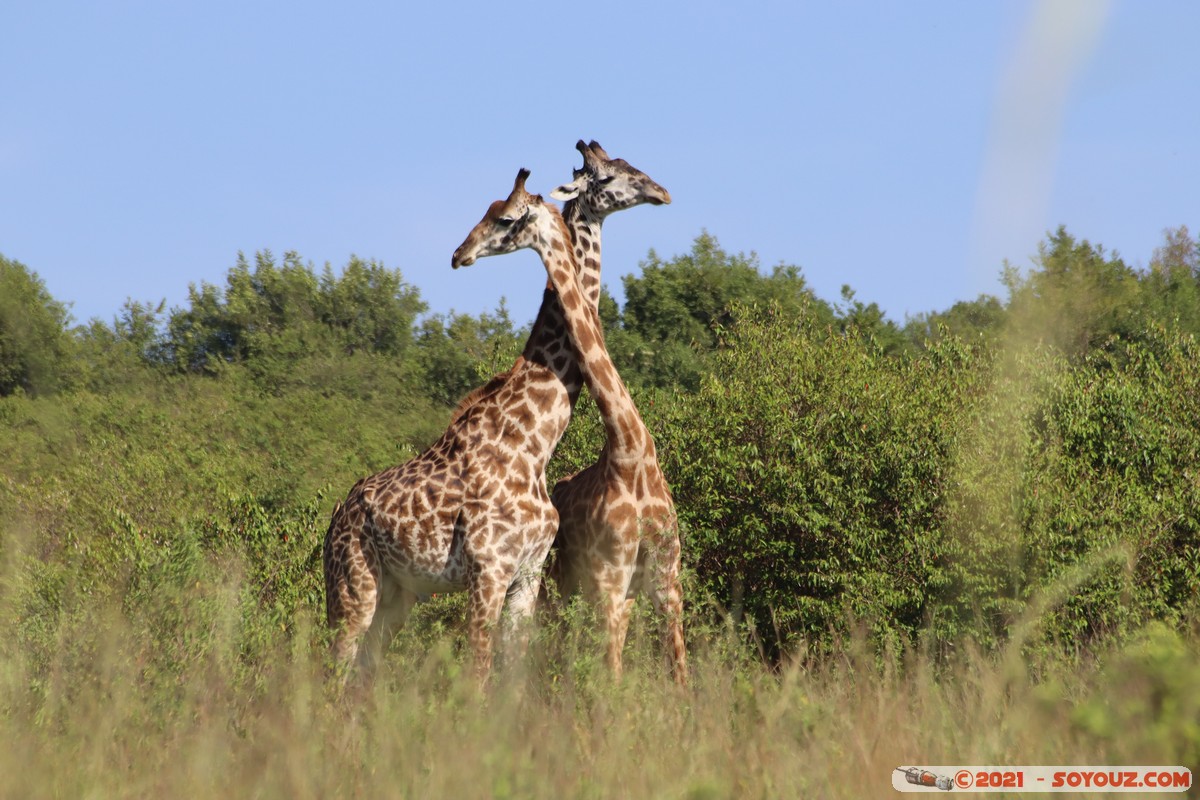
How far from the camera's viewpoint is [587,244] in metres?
10.0

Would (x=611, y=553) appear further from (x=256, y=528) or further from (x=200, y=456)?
(x=200, y=456)

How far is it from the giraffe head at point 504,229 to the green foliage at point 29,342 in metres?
45.1

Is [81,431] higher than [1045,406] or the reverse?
higher

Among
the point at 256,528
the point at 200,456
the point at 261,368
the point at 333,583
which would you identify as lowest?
the point at 333,583

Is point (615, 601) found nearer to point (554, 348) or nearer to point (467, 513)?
point (467, 513)

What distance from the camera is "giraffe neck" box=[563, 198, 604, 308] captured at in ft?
32.8

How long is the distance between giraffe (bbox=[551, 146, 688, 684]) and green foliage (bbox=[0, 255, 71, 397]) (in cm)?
4496

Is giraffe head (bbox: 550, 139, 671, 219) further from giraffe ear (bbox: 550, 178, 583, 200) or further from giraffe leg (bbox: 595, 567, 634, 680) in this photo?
giraffe leg (bbox: 595, 567, 634, 680)

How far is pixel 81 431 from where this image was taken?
4253 centimetres

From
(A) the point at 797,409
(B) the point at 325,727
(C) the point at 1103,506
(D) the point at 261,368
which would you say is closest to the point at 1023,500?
(C) the point at 1103,506

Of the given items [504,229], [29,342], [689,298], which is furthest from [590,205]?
[29,342]

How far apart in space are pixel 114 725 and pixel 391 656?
3.04 m

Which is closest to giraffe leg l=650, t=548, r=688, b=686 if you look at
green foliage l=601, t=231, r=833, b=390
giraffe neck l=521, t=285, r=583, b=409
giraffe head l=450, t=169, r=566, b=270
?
giraffe neck l=521, t=285, r=583, b=409

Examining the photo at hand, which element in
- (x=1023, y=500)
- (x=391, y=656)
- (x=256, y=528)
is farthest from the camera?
(x=256, y=528)
